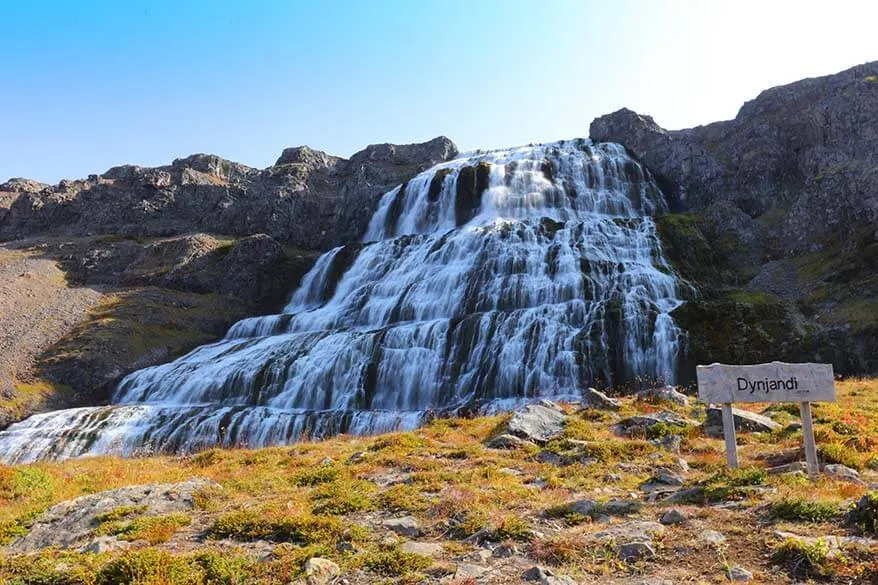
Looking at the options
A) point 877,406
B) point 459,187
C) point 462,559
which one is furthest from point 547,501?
point 459,187

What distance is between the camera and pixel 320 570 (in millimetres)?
6512

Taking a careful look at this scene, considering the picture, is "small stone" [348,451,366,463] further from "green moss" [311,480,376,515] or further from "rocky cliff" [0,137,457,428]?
"rocky cliff" [0,137,457,428]

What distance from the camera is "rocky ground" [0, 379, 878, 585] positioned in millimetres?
6359

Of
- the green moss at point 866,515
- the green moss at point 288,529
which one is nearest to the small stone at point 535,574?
the green moss at point 288,529

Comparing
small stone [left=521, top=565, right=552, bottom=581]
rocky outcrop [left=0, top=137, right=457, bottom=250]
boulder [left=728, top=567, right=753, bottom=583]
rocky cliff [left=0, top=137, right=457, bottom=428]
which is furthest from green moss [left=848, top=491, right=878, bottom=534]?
rocky outcrop [left=0, top=137, right=457, bottom=250]

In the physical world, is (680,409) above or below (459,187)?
below

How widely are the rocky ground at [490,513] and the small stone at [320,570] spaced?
0.08 feet

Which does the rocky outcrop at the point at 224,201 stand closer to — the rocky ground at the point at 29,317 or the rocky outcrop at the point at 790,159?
the rocky ground at the point at 29,317

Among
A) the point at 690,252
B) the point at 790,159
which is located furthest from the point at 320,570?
the point at 790,159

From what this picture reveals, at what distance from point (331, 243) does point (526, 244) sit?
127ft

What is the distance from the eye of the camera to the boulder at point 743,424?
1367 centimetres

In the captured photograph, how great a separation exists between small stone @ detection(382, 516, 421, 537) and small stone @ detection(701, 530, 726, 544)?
12.8ft

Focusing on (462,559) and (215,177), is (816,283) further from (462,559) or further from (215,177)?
(215,177)

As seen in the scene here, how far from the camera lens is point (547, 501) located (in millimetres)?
9203
